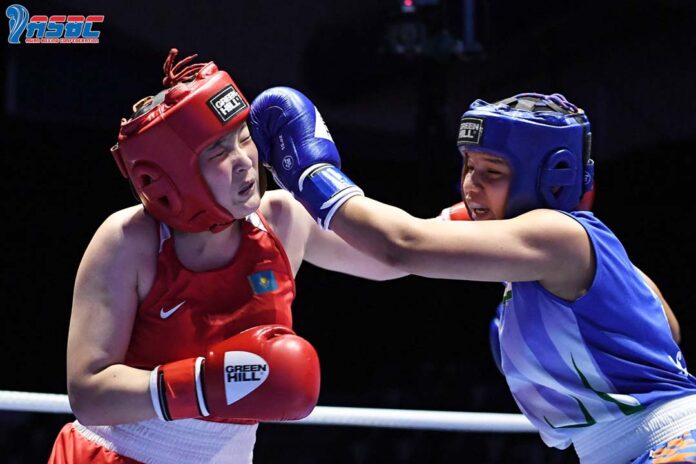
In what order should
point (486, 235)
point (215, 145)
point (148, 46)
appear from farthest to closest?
point (148, 46), point (215, 145), point (486, 235)

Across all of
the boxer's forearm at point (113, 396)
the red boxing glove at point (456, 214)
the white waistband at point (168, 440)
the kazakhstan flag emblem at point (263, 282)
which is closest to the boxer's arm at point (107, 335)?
the boxer's forearm at point (113, 396)

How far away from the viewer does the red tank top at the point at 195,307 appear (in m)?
1.92

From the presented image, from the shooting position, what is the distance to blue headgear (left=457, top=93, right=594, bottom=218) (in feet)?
6.24

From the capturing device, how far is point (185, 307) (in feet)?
6.30

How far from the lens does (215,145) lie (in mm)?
1904

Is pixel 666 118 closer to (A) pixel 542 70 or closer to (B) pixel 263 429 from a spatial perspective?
(A) pixel 542 70

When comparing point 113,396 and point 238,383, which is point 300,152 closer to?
point 238,383

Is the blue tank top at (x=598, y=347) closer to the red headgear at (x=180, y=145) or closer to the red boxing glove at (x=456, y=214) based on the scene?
the red boxing glove at (x=456, y=214)

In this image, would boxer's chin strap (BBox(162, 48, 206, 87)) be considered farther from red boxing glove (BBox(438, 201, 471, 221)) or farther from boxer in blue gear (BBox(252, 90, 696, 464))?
red boxing glove (BBox(438, 201, 471, 221))

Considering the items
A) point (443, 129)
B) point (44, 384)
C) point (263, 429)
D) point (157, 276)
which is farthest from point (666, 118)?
point (157, 276)

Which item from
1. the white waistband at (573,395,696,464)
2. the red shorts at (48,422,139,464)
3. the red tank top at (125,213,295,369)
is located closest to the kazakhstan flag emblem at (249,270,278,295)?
the red tank top at (125,213,295,369)

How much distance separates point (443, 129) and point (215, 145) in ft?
11.4

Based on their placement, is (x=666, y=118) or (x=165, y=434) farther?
(x=666, y=118)

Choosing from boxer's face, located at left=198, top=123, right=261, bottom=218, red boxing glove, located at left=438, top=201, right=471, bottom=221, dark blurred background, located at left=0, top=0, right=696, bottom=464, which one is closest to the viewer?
boxer's face, located at left=198, top=123, right=261, bottom=218
